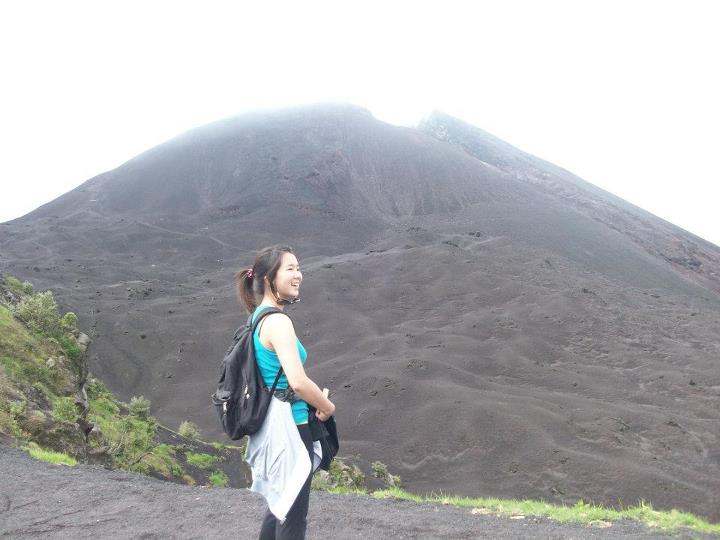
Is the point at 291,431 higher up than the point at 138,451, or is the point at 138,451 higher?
the point at 291,431

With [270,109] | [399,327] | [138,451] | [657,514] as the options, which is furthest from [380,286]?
[270,109]

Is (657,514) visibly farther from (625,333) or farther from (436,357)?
(625,333)

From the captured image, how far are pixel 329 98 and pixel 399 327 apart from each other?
7372 centimetres

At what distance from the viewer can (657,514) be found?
17.7 ft

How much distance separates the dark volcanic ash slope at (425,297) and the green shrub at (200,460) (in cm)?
603

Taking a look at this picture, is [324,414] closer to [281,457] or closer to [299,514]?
[281,457]

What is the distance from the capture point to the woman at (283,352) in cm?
275

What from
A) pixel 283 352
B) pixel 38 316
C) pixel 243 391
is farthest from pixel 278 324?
pixel 38 316

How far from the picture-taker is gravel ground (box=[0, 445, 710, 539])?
480 cm

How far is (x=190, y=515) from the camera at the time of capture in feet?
17.8

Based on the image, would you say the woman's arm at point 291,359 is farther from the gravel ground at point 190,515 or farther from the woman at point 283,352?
the gravel ground at point 190,515

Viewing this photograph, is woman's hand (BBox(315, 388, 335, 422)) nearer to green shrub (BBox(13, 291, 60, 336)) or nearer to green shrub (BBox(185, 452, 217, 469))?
green shrub (BBox(13, 291, 60, 336))

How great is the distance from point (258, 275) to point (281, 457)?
0.88m

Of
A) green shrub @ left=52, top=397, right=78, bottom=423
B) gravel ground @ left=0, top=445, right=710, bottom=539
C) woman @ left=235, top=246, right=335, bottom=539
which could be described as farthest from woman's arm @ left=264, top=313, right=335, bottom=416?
green shrub @ left=52, top=397, right=78, bottom=423
